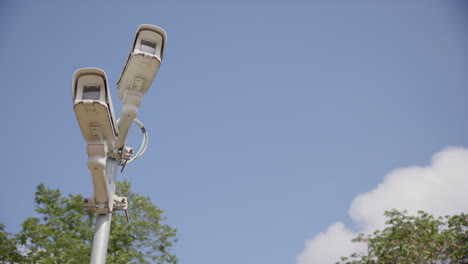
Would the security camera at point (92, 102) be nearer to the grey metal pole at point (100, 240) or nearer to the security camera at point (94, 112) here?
the security camera at point (94, 112)

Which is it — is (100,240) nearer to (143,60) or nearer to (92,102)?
(92,102)

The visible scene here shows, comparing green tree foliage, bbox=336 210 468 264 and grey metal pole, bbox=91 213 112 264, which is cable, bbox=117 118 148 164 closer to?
grey metal pole, bbox=91 213 112 264

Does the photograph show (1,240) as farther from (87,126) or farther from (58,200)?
(87,126)

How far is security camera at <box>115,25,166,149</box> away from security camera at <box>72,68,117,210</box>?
34 cm

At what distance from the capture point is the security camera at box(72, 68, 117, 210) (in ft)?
8.77

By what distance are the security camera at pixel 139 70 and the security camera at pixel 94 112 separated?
1.13 feet

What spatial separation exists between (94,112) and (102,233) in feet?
2.69

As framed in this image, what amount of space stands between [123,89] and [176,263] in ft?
49.4

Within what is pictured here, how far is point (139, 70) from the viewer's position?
3172 millimetres

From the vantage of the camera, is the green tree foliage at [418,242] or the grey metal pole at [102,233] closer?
the grey metal pole at [102,233]

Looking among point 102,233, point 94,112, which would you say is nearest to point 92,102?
point 94,112

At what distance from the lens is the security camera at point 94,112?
267 cm

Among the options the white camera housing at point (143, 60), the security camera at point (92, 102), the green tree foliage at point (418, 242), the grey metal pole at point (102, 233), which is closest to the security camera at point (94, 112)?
the security camera at point (92, 102)

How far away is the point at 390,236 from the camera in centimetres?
1446
